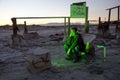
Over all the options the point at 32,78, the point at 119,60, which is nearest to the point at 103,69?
the point at 119,60

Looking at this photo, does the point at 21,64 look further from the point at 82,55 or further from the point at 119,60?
the point at 119,60

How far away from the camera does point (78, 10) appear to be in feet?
40.8

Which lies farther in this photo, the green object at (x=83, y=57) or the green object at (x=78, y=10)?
the green object at (x=78, y=10)

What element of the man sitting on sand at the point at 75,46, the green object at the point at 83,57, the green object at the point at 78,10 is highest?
the green object at the point at 78,10

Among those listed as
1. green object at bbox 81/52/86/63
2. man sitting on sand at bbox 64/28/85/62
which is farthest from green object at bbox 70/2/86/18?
green object at bbox 81/52/86/63

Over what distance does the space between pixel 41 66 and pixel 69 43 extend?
2.10m

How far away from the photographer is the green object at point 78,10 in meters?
12.3

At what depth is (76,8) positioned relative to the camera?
12352mm

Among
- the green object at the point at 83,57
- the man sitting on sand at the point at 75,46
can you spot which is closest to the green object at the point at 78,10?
the man sitting on sand at the point at 75,46

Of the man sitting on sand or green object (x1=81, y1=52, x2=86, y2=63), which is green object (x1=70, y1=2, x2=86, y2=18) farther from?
green object (x1=81, y1=52, x2=86, y2=63)

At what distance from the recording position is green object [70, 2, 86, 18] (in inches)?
Result: 483

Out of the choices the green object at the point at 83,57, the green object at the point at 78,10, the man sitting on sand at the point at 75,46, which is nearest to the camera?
the green object at the point at 83,57

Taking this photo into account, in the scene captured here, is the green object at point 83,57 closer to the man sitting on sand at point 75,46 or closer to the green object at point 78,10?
the man sitting on sand at point 75,46

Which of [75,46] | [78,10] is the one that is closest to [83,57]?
[75,46]
